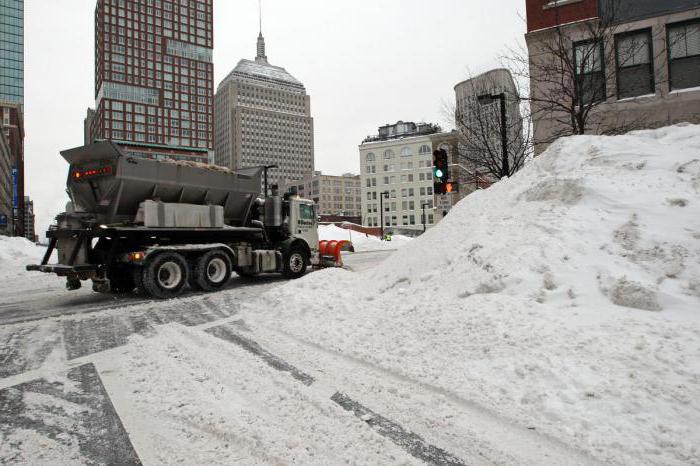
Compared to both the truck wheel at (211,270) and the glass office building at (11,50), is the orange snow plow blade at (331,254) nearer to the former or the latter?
the truck wheel at (211,270)

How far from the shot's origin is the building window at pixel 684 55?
1500cm

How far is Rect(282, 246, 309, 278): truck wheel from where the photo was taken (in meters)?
13.4

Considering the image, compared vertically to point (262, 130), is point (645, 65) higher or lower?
lower

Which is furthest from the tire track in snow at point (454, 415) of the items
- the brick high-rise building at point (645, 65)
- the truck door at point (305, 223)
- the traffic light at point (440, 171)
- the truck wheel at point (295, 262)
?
the brick high-rise building at point (645, 65)

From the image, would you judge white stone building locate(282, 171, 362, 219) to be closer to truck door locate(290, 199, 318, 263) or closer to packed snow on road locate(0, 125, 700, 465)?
truck door locate(290, 199, 318, 263)

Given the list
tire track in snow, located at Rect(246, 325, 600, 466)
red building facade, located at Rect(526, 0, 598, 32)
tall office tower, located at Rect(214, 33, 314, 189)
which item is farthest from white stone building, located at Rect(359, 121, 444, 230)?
tire track in snow, located at Rect(246, 325, 600, 466)

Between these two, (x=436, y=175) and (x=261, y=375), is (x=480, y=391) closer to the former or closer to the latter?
(x=261, y=375)

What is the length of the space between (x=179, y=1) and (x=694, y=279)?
20899 cm

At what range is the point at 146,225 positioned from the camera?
374 inches

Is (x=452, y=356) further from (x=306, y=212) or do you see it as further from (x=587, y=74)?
(x=587, y=74)

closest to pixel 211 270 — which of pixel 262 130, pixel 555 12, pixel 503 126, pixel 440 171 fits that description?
pixel 440 171

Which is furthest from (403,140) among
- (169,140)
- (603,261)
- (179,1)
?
(179,1)

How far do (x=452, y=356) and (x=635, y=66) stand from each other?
16.9 meters

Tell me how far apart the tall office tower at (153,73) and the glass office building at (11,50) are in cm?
2415
